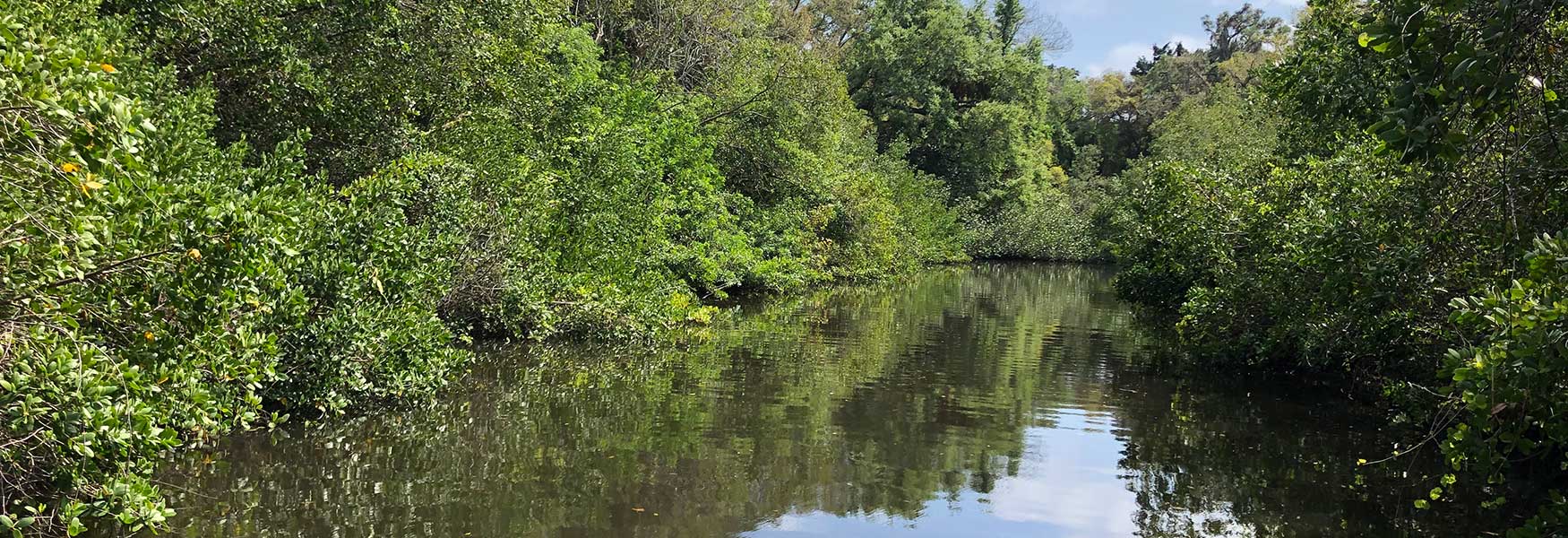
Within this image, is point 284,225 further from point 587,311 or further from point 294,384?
point 587,311

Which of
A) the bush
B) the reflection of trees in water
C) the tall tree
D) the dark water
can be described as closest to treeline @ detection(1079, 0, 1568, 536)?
the bush

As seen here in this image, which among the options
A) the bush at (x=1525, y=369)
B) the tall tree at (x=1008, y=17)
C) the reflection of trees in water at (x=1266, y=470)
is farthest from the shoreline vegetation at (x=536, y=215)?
the tall tree at (x=1008, y=17)

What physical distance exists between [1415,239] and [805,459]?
5498 millimetres

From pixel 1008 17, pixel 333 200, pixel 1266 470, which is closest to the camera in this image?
pixel 1266 470

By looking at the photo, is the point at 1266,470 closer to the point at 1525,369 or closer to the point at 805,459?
the point at 805,459

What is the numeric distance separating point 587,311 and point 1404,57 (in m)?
11.6

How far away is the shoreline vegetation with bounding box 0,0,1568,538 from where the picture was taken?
416 centimetres

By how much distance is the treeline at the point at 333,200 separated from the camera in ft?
14.9

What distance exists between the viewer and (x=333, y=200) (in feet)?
28.4

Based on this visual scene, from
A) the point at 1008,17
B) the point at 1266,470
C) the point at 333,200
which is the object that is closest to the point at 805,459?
the point at 1266,470

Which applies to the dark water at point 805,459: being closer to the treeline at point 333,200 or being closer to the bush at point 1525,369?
the treeline at point 333,200

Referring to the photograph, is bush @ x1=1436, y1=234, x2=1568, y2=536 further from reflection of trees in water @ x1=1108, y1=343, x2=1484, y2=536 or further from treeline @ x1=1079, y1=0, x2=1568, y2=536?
reflection of trees in water @ x1=1108, y1=343, x2=1484, y2=536

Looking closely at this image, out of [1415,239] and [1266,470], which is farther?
[1266,470]

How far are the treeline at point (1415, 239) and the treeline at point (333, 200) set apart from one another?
5232mm
